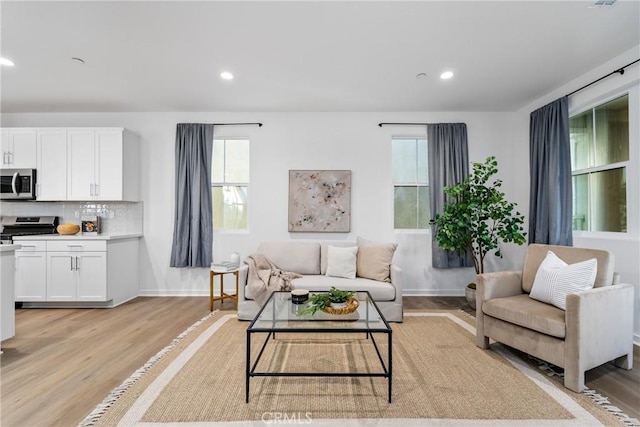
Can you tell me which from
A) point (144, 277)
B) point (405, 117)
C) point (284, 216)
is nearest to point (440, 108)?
point (405, 117)

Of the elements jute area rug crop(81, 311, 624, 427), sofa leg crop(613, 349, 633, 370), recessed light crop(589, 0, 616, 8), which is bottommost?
jute area rug crop(81, 311, 624, 427)

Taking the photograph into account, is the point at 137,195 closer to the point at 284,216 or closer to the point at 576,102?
the point at 284,216

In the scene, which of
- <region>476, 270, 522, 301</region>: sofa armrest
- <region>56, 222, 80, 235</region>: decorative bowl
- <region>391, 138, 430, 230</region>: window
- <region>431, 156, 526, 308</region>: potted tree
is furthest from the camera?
<region>391, 138, 430, 230</region>: window

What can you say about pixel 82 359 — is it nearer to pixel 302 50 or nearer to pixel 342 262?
pixel 342 262

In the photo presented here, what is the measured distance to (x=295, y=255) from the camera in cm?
359

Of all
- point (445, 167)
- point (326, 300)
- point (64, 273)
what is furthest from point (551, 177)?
point (64, 273)

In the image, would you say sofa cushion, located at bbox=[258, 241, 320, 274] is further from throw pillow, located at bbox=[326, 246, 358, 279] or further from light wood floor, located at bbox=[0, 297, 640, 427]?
light wood floor, located at bbox=[0, 297, 640, 427]

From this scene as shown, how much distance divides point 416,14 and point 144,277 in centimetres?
444

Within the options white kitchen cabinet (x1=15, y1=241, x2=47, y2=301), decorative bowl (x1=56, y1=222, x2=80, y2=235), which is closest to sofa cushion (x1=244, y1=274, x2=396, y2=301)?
white kitchen cabinet (x1=15, y1=241, x2=47, y2=301)

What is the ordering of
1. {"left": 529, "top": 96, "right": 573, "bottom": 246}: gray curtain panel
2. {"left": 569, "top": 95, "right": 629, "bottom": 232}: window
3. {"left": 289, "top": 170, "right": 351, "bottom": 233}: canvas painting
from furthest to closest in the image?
{"left": 289, "top": 170, "right": 351, "bottom": 233}: canvas painting
{"left": 529, "top": 96, "right": 573, "bottom": 246}: gray curtain panel
{"left": 569, "top": 95, "right": 629, "bottom": 232}: window

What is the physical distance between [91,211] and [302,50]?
369 cm

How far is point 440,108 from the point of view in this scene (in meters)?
4.05

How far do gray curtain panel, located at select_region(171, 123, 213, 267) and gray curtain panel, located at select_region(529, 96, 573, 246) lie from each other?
408cm

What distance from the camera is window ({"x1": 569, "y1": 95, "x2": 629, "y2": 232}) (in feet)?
9.13
